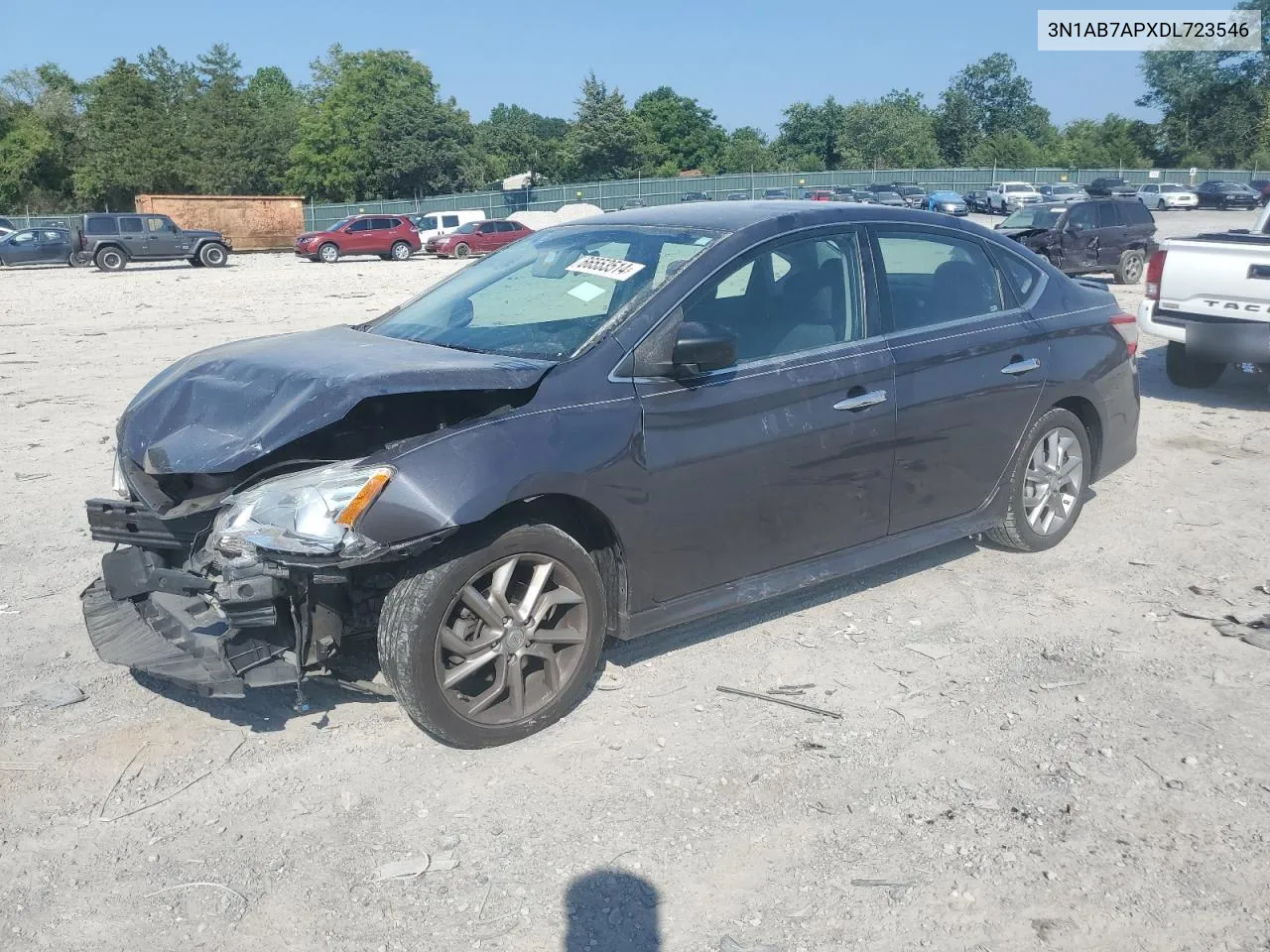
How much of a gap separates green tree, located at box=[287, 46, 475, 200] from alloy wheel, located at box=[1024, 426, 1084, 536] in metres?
69.9

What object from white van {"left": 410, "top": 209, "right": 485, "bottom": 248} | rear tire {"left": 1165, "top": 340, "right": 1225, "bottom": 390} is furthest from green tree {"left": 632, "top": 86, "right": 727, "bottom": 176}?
rear tire {"left": 1165, "top": 340, "right": 1225, "bottom": 390}

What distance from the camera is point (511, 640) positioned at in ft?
12.7

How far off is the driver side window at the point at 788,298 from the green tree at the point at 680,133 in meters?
98.2

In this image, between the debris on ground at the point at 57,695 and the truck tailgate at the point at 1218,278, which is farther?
the truck tailgate at the point at 1218,278

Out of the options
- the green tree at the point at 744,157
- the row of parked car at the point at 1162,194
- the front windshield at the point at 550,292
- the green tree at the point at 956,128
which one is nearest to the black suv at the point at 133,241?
the front windshield at the point at 550,292

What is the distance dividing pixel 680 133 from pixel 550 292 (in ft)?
342

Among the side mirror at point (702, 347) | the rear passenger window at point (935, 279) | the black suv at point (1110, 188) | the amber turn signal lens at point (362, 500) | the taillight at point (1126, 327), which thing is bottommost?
the amber turn signal lens at point (362, 500)

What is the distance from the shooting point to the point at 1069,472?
5871mm

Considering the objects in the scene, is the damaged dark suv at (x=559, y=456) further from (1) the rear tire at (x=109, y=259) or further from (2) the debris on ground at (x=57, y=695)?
(1) the rear tire at (x=109, y=259)

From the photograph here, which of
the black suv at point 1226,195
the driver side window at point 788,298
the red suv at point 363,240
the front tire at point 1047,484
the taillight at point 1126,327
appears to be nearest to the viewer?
the driver side window at point 788,298

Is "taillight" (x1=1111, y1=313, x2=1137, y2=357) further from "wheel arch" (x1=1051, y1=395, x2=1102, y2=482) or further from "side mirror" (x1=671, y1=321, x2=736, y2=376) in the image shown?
"side mirror" (x1=671, y1=321, x2=736, y2=376)

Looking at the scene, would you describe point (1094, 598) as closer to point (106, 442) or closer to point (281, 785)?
point (281, 785)

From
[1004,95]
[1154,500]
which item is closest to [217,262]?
[1154,500]

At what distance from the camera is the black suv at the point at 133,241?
32688mm
